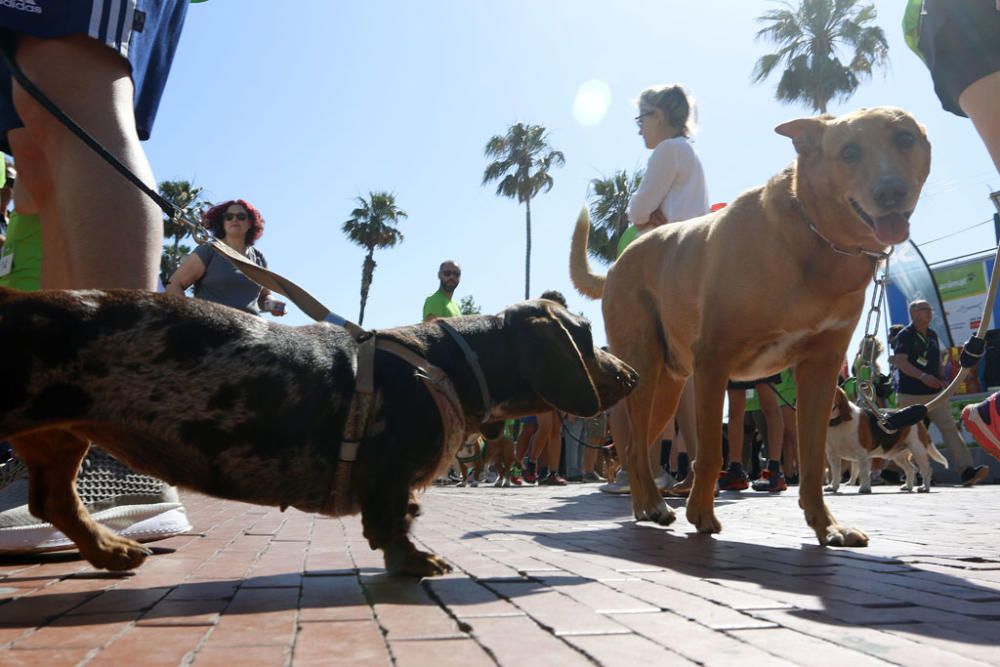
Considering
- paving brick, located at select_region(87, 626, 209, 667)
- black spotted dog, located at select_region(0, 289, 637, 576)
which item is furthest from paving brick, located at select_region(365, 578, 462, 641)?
paving brick, located at select_region(87, 626, 209, 667)

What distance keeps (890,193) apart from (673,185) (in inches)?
137

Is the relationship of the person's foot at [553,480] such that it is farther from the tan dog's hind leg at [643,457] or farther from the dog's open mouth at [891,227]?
the dog's open mouth at [891,227]

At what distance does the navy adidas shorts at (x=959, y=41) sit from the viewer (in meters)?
3.16

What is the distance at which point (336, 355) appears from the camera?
2719mm

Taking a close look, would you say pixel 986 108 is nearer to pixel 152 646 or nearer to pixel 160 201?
pixel 160 201

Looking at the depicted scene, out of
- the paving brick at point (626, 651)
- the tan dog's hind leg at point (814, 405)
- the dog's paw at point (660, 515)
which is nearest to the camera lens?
the paving brick at point (626, 651)

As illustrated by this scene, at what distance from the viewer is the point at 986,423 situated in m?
3.73

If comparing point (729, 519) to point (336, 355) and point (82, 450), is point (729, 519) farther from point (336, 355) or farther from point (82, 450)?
point (82, 450)

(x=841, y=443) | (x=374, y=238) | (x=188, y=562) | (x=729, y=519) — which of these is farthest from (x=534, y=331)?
(x=374, y=238)

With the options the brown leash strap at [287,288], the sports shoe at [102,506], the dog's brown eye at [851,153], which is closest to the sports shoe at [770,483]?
the dog's brown eye at [851,153]

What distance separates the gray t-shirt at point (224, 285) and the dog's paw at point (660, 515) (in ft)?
11.5

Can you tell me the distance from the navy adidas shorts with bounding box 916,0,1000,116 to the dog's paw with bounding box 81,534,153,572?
3.45 metres

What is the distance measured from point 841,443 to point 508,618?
1054cm

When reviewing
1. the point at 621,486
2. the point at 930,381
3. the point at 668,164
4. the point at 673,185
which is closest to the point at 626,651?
the point at 668,164
